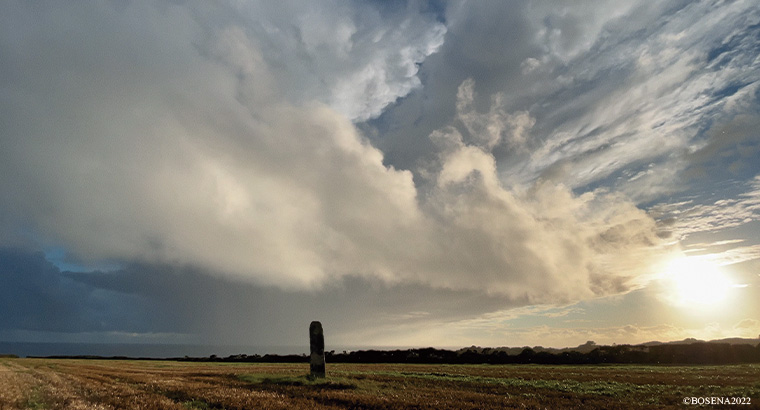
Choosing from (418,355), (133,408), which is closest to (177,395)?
(133,408)

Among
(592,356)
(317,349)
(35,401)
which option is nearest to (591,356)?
(592,356)

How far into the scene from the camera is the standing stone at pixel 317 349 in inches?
1309

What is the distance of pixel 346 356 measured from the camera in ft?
316

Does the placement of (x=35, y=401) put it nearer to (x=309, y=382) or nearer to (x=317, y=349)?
(x=309, y=382)

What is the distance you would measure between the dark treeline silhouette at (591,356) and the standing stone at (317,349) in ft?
184

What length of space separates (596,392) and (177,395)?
94.1 ft

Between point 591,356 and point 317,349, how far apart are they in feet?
250

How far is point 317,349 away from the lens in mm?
35219

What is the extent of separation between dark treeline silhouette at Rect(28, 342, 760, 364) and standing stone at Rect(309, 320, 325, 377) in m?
56.2

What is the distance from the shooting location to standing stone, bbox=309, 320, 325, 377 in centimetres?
3325

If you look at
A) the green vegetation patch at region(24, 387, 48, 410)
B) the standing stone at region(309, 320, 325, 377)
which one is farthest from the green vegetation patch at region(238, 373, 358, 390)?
the green vegetation patch at region(24, 387, 48, 410)

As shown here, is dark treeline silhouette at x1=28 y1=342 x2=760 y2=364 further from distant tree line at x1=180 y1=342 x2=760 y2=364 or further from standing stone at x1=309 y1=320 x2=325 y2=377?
standing stone at x1=309 y1=320 x2=325 y2=377

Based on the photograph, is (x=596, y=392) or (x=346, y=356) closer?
(x=596, y=392)

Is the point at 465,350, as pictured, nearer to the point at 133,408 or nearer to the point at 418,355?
the point at 418,355
